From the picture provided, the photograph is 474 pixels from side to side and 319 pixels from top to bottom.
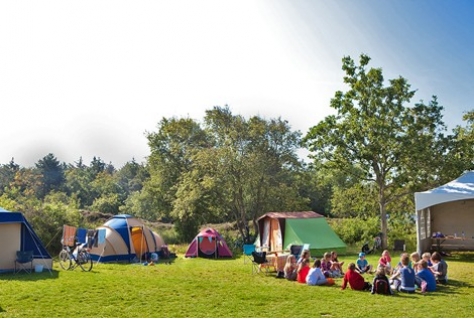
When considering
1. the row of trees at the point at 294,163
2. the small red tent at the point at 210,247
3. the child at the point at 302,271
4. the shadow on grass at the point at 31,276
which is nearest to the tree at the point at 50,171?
the row of trees at the point at 294,163

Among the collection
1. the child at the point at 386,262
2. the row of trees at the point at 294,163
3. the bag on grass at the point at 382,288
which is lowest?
the bag on grass at the point at 382,288

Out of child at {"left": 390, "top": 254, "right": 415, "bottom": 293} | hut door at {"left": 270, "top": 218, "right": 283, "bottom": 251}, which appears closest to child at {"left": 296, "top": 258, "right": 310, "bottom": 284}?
child at {"left": 390, "top": 254, "right": 415, "bottom": 293}

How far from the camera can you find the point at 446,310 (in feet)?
22.0

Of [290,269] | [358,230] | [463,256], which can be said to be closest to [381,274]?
[290,269]

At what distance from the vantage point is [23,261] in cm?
1170

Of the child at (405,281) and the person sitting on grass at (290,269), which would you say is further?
the person sitting on grass at (290,269)

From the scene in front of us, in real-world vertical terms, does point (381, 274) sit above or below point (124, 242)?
below

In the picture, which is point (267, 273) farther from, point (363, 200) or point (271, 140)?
point (271, 140)

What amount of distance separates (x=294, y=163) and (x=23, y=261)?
12629 millimetres

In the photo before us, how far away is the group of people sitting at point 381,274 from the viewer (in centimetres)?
849

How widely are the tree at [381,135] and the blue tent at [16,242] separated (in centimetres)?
1032

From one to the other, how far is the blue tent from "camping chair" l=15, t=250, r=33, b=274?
0.16 m

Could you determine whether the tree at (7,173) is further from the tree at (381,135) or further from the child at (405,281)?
the child at (405,281)

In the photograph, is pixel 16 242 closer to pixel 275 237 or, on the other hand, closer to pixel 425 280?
pixel 275 237
